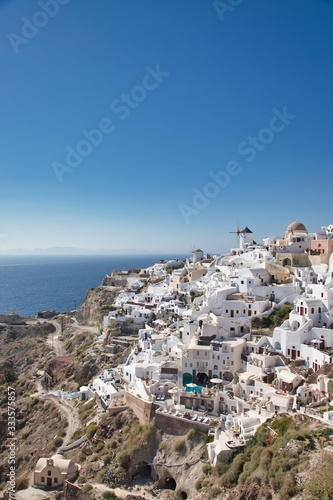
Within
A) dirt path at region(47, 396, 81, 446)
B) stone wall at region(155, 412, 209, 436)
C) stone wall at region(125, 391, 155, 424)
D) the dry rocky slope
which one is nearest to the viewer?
the dry rocky slope

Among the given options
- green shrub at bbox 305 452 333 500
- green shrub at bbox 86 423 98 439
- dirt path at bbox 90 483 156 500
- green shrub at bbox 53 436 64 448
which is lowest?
green shrub at bbox 53 436 64 448

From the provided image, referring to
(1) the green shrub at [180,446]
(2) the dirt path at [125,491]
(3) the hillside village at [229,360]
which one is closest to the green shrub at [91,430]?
(3) the hillside village at [229,360]

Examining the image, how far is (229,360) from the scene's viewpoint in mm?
24312

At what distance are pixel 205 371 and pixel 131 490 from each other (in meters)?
7.77

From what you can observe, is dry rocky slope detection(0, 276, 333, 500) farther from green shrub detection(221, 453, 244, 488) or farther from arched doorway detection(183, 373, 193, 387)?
arched doorway detection(183, 373, 193, 387)

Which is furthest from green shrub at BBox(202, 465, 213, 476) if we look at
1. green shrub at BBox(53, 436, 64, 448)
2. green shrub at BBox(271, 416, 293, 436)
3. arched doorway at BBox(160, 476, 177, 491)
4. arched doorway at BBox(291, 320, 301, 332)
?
green shrub at BBox(53, 436, 64, 448)

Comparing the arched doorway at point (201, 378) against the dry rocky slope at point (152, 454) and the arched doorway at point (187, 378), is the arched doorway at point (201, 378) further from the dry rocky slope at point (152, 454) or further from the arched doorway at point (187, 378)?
the dry rocky slope at point (152, 454)

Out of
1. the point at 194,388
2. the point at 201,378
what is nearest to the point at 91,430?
the point at 194,388

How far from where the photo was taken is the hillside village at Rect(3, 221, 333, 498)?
19984mm

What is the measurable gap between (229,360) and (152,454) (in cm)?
701

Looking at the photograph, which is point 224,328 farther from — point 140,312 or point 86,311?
point 86,311

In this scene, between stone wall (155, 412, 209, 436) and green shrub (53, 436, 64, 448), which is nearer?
stone wall (155, 412, 209, 436)

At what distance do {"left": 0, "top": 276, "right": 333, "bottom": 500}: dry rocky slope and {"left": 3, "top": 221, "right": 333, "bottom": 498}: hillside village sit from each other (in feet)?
0.98

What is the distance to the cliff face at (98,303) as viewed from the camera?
168 feet
